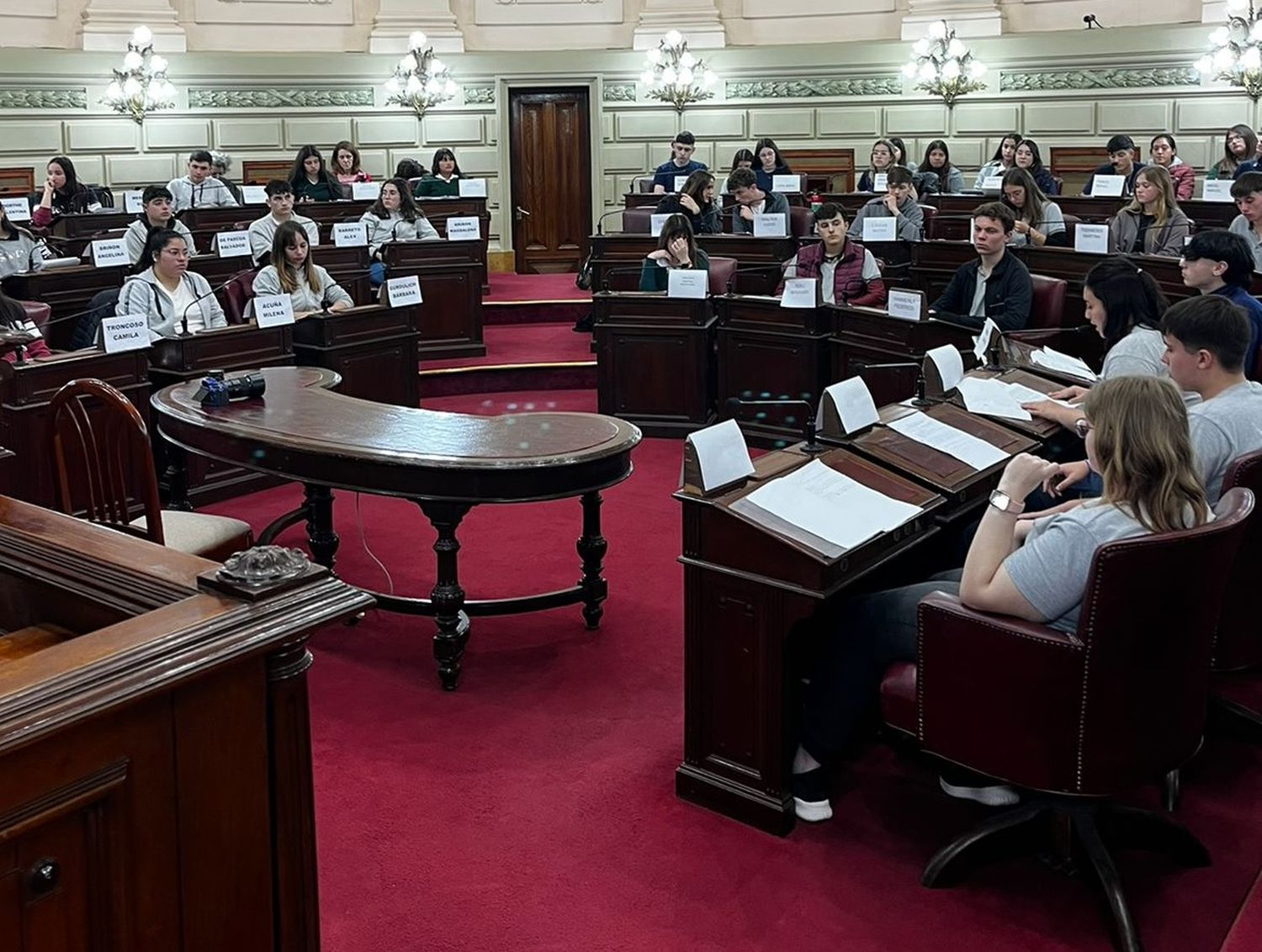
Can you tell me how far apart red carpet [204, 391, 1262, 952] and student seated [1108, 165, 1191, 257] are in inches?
168

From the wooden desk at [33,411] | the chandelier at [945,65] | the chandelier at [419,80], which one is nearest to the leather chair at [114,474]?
the wooden desk at [33,411]

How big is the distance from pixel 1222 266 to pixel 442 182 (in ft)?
26.5

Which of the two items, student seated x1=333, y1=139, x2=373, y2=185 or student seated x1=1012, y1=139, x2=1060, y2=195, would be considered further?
student seated x1=333, y1=139, x2=373, y2=185

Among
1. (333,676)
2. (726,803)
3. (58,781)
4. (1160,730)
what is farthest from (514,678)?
(58,781)

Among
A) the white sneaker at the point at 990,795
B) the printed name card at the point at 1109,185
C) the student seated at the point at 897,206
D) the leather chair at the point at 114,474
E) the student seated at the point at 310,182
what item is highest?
the student seated at the point at 310,182

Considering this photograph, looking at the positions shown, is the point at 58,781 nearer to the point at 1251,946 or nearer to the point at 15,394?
the point at 1251,946

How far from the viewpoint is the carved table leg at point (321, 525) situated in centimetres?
515

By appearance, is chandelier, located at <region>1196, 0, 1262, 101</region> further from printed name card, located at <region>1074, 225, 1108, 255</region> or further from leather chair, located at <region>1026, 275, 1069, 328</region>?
leather chair, located at <region>1026, 275, 1069, 328</region>

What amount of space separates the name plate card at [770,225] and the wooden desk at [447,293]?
1.97m

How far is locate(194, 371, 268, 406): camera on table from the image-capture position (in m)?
4.83

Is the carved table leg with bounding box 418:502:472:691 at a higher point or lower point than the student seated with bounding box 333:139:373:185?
lower

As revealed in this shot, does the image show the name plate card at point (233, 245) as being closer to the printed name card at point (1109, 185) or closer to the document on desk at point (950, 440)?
the document on desk at point (950, 440)

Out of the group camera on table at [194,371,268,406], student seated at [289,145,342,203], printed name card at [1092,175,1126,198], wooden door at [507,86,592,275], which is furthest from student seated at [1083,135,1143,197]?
camera on table at [194,371,268,406]

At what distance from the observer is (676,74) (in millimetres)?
13727
